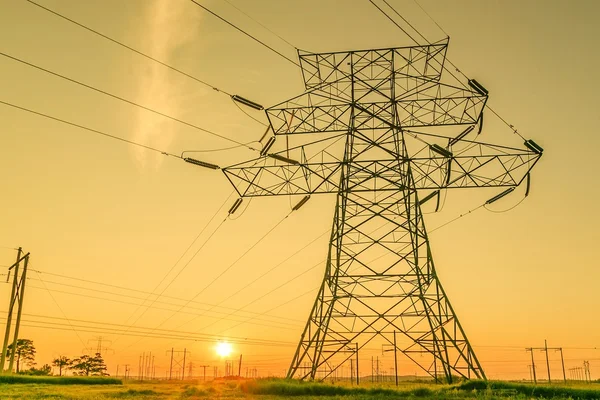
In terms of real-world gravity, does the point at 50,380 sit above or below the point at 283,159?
below

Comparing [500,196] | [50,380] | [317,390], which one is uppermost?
[500,196]

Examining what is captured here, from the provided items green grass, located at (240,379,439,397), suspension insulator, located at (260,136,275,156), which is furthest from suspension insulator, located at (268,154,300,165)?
green grass, located at (240,379,439,397)

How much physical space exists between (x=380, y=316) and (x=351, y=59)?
13.3 meters

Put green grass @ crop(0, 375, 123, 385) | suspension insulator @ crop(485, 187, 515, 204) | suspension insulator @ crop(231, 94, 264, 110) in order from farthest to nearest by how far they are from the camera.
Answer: green grass @ crop(0, 375, 123, 385) < suspension insulator @ crop(485, 187, 515, 204) < suspension insulator @ crop(231, 94, 264, 110)

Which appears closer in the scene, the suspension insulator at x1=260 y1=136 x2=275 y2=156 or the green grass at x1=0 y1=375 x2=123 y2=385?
the suspension insulator at x1=260 y1=136 x2=275 y2=156

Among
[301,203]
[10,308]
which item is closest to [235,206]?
[301,203]

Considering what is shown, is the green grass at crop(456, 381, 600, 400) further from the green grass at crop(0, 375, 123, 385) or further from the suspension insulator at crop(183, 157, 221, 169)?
the green grass at crop(0, 375, 123, 385)

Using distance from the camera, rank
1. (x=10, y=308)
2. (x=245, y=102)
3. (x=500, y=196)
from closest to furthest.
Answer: (x=245, y=102), (x=500, y=196), (x=10, y=308)

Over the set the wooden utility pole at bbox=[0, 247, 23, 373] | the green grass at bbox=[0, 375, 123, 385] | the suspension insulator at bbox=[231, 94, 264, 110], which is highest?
the suspension insulator at bbox=[231, 94, 264, 110]

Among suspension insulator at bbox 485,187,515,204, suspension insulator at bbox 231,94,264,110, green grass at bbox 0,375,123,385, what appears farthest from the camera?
green grass at bbox 0,375,123,385

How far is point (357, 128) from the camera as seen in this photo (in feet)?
96.5

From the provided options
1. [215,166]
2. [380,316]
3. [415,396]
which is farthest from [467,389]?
[215,166]

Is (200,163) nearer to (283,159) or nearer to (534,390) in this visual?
(283,159)

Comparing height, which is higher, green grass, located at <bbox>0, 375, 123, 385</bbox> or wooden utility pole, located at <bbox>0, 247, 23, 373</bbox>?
wooden utility pole, located at <bbox>0, 247, 23, 373</bbox>
